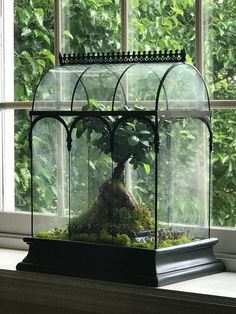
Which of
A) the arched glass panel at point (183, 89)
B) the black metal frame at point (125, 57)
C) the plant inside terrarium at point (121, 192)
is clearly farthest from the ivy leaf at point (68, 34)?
the arched glass panel at point (183, 89)

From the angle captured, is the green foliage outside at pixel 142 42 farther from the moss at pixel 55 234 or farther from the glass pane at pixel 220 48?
the moss at pixel 55 234

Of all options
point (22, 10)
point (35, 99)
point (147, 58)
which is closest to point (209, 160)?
point (147, 58)

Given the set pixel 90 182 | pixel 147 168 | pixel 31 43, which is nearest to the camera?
pixel 147 168

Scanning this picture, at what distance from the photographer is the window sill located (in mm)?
2283

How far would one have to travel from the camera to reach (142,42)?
2674mm

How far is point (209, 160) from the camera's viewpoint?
250 centimetres

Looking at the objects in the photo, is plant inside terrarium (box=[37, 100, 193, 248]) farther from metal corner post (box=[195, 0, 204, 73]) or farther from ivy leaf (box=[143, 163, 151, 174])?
metal corner post (box=[195, 0, 204, 73])

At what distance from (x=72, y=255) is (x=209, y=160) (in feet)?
1.45

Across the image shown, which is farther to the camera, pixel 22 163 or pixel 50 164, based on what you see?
pixel 22 163

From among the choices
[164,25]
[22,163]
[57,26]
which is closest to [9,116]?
[22,163]

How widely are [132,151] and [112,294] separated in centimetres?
37

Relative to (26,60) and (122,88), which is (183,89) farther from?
(26,60)

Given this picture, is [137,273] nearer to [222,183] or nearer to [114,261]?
[114,261]

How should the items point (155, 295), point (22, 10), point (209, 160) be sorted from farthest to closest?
point (22, 10)
point (209, 160)
point (155, 295)
